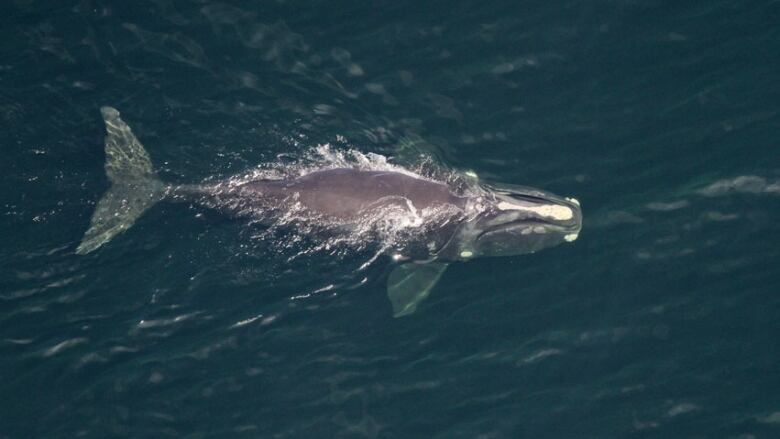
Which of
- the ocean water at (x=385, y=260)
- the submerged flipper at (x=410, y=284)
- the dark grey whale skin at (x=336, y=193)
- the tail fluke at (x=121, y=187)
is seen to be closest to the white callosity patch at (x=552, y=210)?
the ocean water at (x=385, y=260)

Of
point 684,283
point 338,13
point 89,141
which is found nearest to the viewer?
point 684,283

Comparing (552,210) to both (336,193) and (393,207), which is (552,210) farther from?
(336,193)

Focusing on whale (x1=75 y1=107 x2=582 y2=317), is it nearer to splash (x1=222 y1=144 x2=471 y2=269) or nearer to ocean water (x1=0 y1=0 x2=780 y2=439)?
splash (x1=222 y1=144 x2=471 y2=269)

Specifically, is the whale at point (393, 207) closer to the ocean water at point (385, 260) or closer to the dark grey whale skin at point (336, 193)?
the dark grey whale skin at point (336, 193)

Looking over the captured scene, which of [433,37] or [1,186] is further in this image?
[433,37]

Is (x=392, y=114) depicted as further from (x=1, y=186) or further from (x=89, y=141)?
(x=1, y=186)

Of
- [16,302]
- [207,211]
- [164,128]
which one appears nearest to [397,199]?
[207,211]
